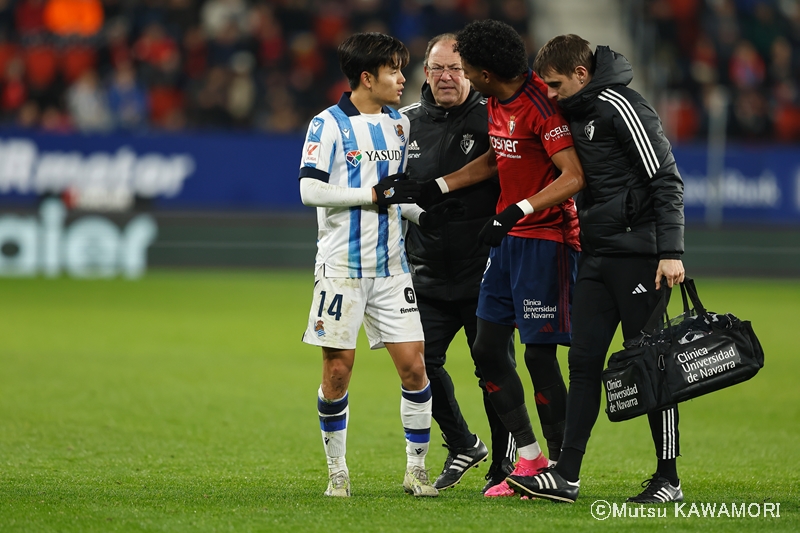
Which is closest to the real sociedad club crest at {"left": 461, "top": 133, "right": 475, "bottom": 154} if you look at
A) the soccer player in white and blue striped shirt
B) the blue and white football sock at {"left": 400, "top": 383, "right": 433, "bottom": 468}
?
the soccer player in white and blue striped shirt

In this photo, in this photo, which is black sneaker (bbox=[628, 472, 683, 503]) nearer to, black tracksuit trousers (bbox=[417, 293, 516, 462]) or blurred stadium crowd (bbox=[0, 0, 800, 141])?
black tracksuit trousers (bbox=[417, 293, 516, 462])

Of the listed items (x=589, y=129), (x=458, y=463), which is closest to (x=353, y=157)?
(x=589, y=129)

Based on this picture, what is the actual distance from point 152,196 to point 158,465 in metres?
11.1

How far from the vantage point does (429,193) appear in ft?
18.7

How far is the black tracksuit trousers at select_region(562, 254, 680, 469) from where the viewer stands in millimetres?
5230

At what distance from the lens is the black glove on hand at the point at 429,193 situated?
568 centimetres

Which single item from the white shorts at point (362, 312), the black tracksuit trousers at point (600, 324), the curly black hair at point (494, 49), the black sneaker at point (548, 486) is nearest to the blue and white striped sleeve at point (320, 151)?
the white shorts at point (362, 312)

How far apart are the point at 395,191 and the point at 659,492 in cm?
189

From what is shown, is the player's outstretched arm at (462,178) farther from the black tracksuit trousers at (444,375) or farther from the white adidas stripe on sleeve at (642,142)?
the white adidas stripe on sleeve at (642,142)

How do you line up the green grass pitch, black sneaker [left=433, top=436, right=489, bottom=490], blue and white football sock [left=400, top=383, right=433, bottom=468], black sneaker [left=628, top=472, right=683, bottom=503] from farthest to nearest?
black sneaker [left=433, top=436, right=489, bottom=490], blue and white football sock [left=400, top=383, right=433, bottom=468], black sneaker [left=628, top=472, right=683, bottom=503], the green grass pitch

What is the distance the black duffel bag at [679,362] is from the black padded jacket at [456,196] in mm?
1172

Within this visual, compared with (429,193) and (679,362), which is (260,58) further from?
(679,362)

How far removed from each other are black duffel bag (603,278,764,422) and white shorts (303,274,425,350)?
1001 millimetres

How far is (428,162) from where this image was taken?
6051 mm
